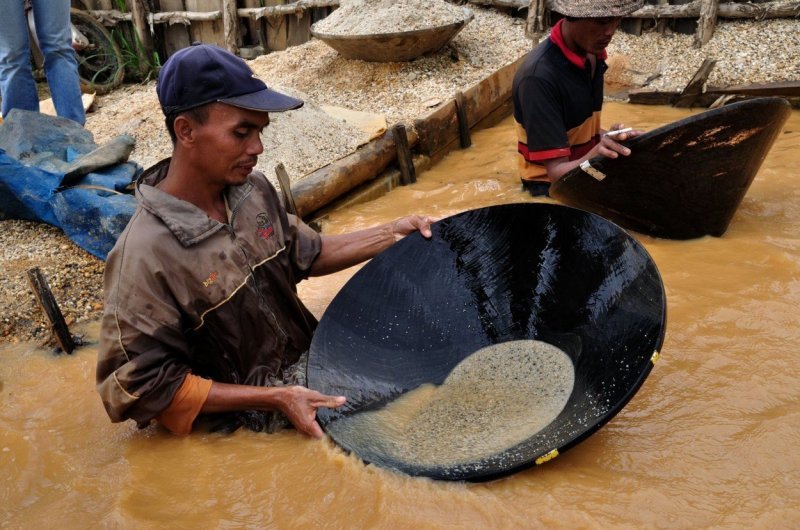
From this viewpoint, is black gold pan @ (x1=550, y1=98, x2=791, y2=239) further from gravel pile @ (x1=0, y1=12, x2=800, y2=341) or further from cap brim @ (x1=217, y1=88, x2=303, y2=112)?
gravel pile @ (x1=0, y1=12, x2=800, y2=341)

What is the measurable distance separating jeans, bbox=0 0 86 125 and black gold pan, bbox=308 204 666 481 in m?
3.67

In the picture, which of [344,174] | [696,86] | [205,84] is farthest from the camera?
[696,86]

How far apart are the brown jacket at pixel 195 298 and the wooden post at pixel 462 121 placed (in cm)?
347

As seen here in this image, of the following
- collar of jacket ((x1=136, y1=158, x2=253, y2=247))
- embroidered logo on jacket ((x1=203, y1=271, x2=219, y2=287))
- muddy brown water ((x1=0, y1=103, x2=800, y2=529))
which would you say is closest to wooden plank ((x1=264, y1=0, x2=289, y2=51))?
muddy brown water ((x1=0, y1=103, x2=800, y2=529))

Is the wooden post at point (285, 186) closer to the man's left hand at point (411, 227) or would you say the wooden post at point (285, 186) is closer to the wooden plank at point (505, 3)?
the man's left hand at point (411, 227)

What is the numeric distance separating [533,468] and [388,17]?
204 inches

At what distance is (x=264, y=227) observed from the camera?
2.43 meters

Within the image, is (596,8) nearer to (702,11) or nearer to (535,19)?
(702,11)

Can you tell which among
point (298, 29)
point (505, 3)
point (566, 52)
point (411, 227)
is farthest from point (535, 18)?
point (411, 227)

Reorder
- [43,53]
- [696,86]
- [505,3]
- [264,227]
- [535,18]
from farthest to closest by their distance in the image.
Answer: [505,3], [535,18], [696,86], [43,53], [264,227]

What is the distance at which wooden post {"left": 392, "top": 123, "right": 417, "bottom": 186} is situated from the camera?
525 cm

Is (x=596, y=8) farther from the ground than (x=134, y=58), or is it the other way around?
(x=596, y=8)

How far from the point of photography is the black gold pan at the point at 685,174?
3117 millimetres

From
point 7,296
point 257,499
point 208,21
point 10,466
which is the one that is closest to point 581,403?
point 257,499
